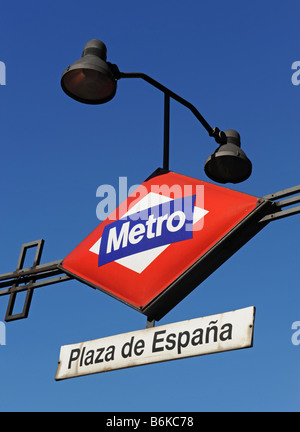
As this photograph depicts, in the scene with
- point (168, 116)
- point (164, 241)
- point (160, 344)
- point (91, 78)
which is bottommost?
point (160, 344)

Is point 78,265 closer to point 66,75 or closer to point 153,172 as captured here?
point 153,172

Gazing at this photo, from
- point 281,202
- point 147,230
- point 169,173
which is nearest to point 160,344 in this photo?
point 147,230

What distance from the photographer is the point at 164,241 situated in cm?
602

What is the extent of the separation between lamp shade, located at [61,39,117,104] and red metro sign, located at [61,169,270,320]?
103 cm

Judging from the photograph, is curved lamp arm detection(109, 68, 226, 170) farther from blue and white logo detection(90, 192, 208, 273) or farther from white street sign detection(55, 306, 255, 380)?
white street sign detection(55, 306, 255, 380)

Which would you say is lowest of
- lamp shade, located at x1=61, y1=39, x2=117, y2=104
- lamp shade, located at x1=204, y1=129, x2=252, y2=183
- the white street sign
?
the white street sign

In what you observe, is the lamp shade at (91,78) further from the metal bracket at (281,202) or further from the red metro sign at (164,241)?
the metal bracket at (281,202)

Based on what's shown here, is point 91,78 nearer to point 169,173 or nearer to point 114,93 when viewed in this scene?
point 114,93

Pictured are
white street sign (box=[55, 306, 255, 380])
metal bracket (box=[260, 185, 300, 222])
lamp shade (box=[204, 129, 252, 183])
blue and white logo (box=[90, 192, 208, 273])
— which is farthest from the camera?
lamp shade (box=[204, 129, 252, 183])

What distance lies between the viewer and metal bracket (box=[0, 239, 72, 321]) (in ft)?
22.5

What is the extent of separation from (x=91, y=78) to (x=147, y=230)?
1651 mm

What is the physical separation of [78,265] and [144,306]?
3.63 feet

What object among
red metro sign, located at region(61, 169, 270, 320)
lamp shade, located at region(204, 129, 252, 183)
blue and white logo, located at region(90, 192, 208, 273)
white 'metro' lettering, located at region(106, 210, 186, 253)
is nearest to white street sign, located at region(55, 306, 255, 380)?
red metro sign, located at region(61, 169, 270, 320)

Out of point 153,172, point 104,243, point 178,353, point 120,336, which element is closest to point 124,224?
point 104,243
